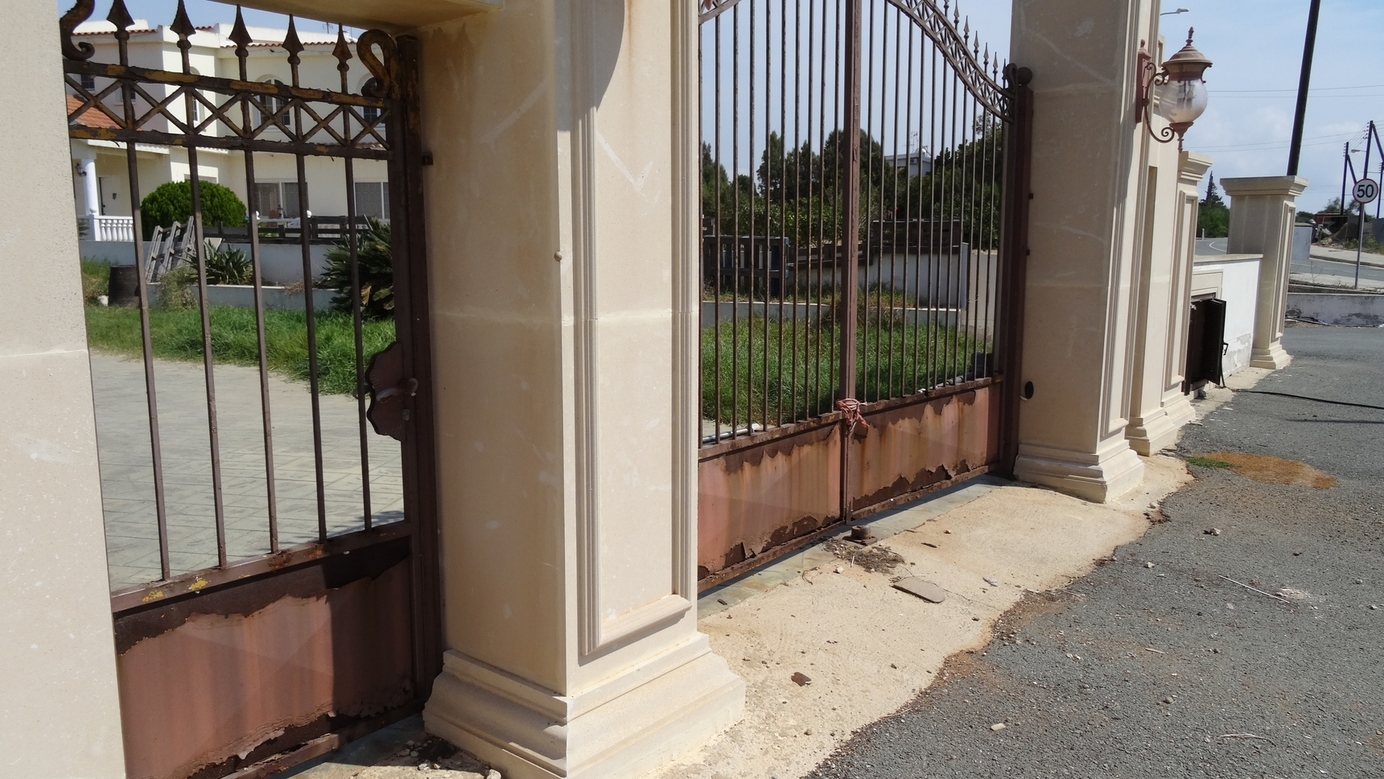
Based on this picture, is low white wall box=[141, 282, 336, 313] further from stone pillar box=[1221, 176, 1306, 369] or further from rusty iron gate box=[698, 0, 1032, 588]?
stone pillar box=[1221, 176, 1306, 369]

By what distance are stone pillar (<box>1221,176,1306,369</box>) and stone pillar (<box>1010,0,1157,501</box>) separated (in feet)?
30.0

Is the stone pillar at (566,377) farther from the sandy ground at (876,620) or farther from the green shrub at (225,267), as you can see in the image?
the green shrub at (225,267)

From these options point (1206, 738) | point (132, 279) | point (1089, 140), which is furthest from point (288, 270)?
point (1206, 738)

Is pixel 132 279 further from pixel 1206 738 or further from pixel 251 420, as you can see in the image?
pixel 1206 738

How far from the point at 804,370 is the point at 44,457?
4.27m

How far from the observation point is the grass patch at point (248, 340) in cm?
1157

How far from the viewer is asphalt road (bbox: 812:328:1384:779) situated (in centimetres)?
334

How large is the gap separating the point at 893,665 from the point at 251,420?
742cm

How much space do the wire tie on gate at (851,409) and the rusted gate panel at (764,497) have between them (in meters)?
0.10

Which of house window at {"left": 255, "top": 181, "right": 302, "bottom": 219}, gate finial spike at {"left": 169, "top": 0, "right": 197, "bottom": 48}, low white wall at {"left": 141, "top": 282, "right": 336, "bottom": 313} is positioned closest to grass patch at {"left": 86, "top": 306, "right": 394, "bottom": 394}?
low white wall at {"left": 141, "top": 282, "right": 336, "bottom": 313}

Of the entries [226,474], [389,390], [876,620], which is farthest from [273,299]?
[389,390]

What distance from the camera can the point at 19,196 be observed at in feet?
6.23

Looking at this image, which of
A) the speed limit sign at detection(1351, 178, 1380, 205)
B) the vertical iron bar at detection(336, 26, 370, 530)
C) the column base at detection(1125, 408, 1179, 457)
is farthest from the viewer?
the speed limit sign at detection(1351, 178, 1380, 205)

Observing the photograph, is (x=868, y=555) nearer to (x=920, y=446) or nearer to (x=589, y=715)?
(x=920, y=446)
